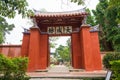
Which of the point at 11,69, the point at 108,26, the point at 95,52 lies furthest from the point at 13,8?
the point at 108,26

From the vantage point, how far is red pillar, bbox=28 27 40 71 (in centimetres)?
1161

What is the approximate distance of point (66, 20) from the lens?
42.9 ft

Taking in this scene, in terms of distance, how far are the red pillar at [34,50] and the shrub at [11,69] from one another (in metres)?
4.20

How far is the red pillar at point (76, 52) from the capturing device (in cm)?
1255

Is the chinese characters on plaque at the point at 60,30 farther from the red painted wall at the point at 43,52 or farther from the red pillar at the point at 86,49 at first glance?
the red pillar at the point at 86,49

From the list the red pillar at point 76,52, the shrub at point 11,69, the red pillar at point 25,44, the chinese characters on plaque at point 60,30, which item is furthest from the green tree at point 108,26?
the shrub at point 11,69

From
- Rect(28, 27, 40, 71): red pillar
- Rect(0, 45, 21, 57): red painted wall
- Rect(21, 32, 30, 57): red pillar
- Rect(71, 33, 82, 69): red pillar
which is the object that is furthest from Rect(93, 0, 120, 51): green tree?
Rect(0, 45, 21, 57): red painted wall

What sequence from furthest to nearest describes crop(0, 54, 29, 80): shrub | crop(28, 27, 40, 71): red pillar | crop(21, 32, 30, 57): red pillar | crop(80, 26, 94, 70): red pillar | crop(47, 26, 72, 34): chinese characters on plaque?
1. crop(47, 26, 72, 34): chinese characters on plaque
2. crop(21, 32, 30, 57): red pillar
3. crop(28, 27, 40, 71): red pillar
4. crop(80, 26, 94, 70): red pillar
5. crop(0, 54, 29, 80): shrub

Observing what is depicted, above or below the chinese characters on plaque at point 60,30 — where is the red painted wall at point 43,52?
below

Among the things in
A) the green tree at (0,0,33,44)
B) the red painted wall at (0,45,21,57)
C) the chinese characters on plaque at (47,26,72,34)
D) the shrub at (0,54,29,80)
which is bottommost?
the shrub at (0,54,29,80)

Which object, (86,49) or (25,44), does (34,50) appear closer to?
(25,44)

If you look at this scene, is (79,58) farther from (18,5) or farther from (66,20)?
(18,5)

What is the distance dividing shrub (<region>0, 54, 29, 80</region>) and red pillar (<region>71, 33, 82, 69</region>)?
5706mm

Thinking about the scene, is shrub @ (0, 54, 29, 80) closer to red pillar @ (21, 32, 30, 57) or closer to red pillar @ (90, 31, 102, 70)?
A: red pillar @ (21, 32, 30, 57)
